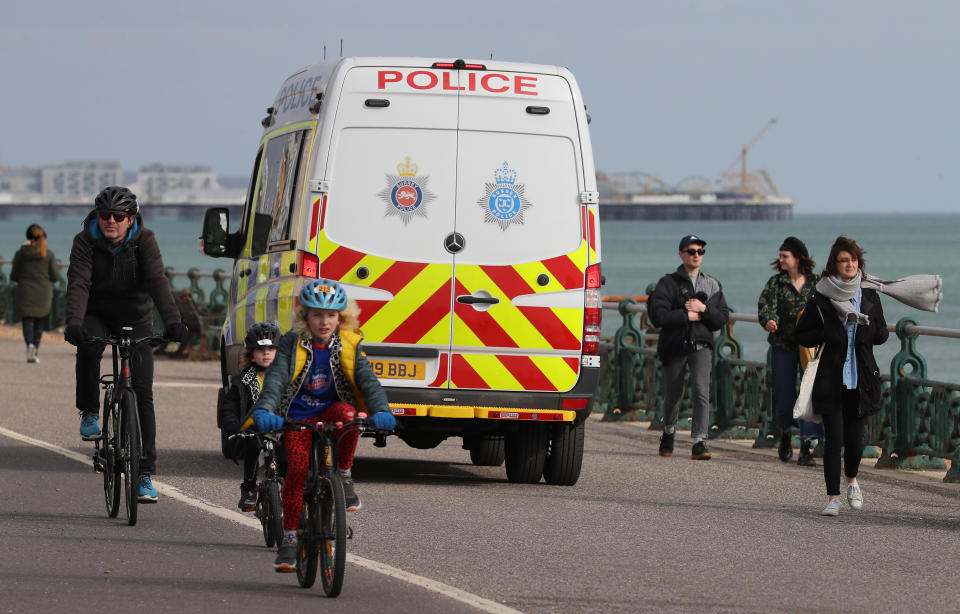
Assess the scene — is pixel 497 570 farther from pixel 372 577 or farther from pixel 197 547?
pixel 197 547

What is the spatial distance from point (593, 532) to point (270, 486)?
2091 millimetres

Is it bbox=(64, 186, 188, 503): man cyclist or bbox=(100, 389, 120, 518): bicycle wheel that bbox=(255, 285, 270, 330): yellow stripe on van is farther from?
bbox=(100, 389, 120, 518): bicycle wheel

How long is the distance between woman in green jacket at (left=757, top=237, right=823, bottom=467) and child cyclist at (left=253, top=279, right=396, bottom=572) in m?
6.62

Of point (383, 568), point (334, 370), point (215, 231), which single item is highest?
point (215, 231)

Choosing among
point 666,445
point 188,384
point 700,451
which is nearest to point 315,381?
point 700,451

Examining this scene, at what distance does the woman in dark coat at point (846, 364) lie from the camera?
10.6m

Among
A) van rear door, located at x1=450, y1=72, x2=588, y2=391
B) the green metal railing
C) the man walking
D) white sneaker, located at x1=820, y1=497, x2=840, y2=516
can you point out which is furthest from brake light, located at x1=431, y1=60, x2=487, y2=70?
the green metal railing

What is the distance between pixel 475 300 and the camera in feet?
36.9

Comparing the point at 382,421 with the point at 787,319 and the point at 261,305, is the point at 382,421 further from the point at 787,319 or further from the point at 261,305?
the point at 787,319

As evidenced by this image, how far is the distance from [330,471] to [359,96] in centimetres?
435

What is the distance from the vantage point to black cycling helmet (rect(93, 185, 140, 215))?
984 centimetres

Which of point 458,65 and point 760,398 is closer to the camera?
point 458,65

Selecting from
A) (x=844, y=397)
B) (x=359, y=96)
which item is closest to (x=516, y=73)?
(x=359, y=96)

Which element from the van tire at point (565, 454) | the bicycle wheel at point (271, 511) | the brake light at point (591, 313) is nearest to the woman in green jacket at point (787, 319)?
the van tire at point (565, 454)
